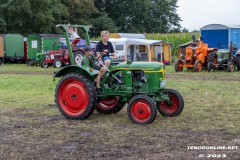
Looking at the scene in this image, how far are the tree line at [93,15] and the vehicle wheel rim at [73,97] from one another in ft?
99.2

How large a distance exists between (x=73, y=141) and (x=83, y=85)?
2013mm

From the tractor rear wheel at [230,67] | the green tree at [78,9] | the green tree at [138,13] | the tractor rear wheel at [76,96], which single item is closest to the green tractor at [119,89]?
the tractor rear wheel at [76,96]

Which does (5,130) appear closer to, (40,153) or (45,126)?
(45,126)

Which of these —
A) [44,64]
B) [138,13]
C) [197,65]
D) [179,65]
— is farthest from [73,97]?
[138,13]

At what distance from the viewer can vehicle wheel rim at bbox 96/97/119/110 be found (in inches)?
357

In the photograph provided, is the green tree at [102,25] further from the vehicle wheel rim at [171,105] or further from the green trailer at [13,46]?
the vehicle wheel rim at [171,105]

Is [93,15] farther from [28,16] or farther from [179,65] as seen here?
Answer: [179,65]

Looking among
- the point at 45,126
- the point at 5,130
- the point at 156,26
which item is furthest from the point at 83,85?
the point at 156,26

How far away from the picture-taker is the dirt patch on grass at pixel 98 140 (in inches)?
227

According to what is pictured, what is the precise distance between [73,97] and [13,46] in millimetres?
25690

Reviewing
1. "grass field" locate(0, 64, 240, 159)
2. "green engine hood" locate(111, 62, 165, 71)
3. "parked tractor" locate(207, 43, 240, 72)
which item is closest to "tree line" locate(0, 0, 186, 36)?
"parked tractor" locate(207, 43, 240, 72)

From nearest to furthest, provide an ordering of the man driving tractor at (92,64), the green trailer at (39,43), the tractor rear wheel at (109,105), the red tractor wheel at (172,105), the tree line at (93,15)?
the red tractor wheel at (172,105) → the man driving tractor at (92,64) → the tractor rear wheel at (109,105) → the green trailer at (39,43) → the tree line at (93,15)

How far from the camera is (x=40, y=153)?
5910 millimetres

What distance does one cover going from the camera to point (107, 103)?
9117 mm
